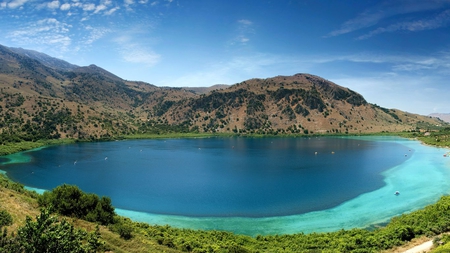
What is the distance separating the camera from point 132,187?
6531 centimetres

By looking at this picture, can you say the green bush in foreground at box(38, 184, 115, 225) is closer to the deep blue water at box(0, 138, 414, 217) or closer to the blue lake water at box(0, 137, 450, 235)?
the blue lake water at box(0, 137, 450, 235)

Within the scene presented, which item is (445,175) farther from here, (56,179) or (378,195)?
(56,179)

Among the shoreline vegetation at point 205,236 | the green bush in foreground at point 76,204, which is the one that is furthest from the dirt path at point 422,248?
the green bush in foreground at point 76,204

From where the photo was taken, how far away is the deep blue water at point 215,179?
2049 inches

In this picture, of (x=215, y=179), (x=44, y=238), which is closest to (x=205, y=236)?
(x=44, y=238)

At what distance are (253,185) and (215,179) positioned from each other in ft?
38.6

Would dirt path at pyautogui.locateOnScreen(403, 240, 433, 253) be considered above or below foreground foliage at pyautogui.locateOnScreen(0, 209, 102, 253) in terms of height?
below

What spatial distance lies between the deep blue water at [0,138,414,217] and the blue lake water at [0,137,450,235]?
0.20 metres

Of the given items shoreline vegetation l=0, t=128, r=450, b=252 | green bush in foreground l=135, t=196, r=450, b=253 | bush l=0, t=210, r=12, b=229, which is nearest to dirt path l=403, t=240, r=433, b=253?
shoreline vegetation l=0, t=128, r=450, b=252

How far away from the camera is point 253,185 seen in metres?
66.6

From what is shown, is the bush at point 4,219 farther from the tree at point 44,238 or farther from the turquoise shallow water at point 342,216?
the turquoise shallow water at point 342,216

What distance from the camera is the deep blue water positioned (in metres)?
52.0

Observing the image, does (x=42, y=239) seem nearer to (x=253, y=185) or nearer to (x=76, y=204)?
(x=76, y=204)

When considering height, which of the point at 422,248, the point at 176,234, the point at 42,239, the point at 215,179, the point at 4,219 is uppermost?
the point at 42,239
